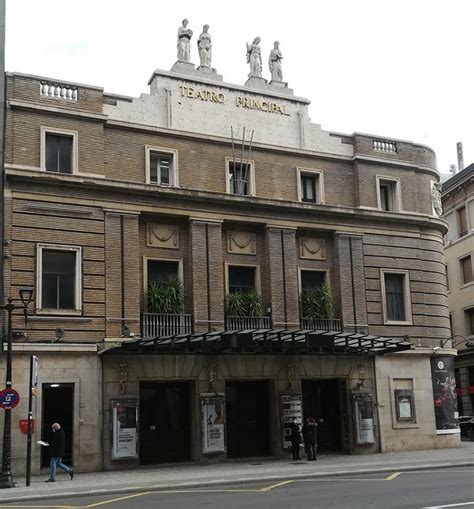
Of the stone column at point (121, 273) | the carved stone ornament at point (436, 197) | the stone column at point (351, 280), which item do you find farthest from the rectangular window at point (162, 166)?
the carved stone ornament at point (436, 197)

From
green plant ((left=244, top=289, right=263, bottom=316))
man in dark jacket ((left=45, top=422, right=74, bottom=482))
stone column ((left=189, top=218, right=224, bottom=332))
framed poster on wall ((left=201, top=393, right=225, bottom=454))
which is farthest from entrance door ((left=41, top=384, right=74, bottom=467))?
green plant ((left=244, top=289, right=263, bottom=316))

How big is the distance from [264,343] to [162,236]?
5.93 m

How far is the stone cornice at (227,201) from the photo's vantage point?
26.6 m

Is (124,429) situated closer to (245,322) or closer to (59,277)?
(59,277)

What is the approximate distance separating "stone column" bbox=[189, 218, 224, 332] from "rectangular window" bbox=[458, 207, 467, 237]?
27463 mm

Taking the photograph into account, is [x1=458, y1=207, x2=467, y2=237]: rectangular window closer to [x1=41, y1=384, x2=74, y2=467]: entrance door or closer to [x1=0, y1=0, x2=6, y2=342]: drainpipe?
[x1=41, y1=384, x2=74, y2=467]: entrance door

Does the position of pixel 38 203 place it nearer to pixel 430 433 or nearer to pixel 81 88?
pixel 81 88

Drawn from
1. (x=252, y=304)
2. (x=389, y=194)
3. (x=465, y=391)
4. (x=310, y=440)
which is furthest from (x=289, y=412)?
(x=465, y=391)

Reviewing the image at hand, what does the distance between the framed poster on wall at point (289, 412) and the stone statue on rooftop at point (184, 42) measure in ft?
48.0

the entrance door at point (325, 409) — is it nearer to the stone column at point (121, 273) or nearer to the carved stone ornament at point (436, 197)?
the stone column at point (121, 273)

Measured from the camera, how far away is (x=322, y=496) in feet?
52.0

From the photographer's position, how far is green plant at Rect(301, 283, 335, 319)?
1198 inches

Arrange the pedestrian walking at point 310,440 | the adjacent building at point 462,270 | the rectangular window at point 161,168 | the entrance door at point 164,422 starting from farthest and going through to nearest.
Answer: the adjacent building at point 462,270 < the rectangular window at point 161,168 < the entrance door at point 164,422 < the pedestrian walking at point 310,440

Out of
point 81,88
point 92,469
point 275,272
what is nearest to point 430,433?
point 275,272
